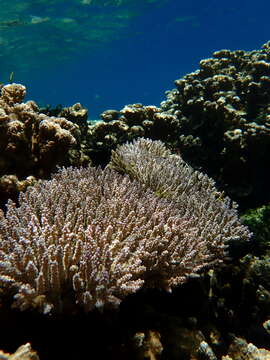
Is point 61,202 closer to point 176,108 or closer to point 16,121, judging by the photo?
point 16,121

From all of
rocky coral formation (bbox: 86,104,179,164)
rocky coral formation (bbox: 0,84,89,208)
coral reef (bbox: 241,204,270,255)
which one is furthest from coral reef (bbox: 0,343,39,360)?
rocky coral formation (bbox: 86,104,179,164)

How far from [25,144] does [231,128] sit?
5.23 metres

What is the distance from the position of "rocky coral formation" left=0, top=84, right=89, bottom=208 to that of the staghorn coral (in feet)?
13.0

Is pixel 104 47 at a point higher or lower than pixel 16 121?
higher

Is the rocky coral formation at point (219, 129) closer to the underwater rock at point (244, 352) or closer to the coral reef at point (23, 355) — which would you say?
the underwater rock at point (244, 352)

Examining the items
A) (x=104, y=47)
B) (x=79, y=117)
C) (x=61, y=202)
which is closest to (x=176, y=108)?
(x=79, y=117)

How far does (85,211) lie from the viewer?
2.83 m

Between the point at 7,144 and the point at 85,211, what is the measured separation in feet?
6.55

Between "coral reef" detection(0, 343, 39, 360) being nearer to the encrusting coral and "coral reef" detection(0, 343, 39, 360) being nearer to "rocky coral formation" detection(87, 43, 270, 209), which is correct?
the encrusting coral

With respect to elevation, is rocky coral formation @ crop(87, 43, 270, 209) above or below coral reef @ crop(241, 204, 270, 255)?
above

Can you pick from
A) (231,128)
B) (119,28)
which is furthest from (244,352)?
(119,28)

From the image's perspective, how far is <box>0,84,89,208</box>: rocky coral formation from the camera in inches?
156

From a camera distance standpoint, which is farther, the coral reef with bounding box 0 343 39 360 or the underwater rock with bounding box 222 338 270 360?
the underwater rock with bounding box 222 338 270 360

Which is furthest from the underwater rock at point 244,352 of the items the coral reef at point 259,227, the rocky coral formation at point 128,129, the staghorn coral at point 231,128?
the rocky coral formation at point 128,129
